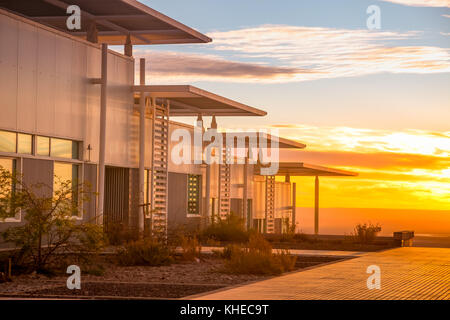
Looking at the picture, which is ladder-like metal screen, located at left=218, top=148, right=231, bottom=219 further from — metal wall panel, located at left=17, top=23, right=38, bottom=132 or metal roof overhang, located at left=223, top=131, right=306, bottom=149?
metal wall panel, located at left=17, top=23, right=38, bottom=132

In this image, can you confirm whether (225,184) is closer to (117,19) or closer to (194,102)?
(194,102)

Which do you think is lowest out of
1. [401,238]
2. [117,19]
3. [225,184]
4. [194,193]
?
[401,238]

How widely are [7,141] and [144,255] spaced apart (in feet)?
15.3

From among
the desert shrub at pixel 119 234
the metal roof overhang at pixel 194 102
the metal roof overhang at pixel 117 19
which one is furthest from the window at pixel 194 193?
the desert shrub at pixel 119 234

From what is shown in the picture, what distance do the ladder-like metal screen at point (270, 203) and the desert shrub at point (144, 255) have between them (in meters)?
25.2

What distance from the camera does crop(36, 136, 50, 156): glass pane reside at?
835 inches

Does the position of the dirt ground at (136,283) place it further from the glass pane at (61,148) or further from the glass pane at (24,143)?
the glass pane at (61,148)

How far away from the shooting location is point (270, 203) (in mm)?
44531

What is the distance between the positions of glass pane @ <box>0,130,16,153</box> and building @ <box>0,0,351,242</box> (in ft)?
0.08

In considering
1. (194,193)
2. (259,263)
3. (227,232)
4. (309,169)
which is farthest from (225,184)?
(259,263)

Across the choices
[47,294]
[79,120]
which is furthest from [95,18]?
[47,294]

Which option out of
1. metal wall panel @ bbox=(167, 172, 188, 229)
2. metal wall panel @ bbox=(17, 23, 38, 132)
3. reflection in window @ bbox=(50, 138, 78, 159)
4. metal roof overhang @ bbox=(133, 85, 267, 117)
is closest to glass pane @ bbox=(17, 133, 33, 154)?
metal wall panel @ bbox=(17, 23, 38, 132)

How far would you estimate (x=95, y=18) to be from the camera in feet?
82.3

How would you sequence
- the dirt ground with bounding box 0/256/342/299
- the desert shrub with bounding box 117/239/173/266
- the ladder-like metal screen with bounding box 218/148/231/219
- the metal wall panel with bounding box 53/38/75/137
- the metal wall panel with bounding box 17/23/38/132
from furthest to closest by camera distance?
1. the ladder-like metal screen with bounding box 218/148/231/219
2. the metal wall panel with bounding box 53/38/75/137
3. the metal wall panel with bounding box 17/23/38/132
4. the desert shrub with bounding box 117/239/173/266
5. the dirt ground with bounding box 0/256/342/299
